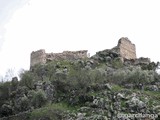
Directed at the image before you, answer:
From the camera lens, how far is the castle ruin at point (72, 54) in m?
77.3

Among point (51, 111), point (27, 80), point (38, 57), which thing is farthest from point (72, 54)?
point (51, 111)


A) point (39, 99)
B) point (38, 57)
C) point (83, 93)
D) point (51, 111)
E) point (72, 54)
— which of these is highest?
point (72, 54)

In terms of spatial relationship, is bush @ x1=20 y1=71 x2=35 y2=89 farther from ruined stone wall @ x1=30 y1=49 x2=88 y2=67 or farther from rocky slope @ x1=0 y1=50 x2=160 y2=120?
ruined stone wall @ x1=30 y1=49 x2=88 y2=67

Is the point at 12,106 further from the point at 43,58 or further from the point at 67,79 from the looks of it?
the point at 43,58

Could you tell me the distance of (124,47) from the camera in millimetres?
77938

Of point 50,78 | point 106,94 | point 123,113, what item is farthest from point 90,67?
point 123,113

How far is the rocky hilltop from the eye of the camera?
5488 cm

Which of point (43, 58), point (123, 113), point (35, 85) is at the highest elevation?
point (43, 58)

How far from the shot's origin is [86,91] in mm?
60156

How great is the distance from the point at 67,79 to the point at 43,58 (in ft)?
49.1

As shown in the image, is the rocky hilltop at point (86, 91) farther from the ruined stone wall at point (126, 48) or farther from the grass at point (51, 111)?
the ruined stone wall at point (126, 48)

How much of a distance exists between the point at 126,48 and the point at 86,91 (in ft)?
65.1

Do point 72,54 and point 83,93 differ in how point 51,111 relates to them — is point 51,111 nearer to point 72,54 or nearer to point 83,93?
point 83,93

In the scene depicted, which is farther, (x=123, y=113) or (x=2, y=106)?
(x=2, y=106)
